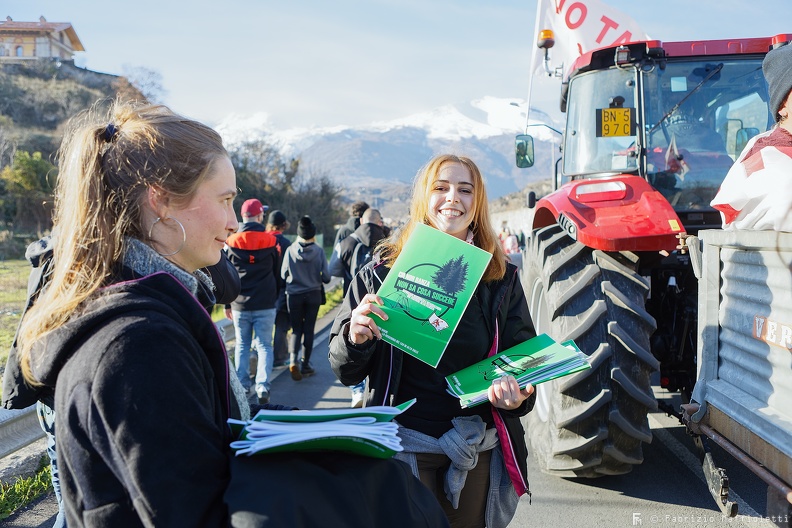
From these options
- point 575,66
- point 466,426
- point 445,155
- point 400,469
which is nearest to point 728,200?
point 445,155

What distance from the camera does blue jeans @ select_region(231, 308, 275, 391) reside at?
6320mm

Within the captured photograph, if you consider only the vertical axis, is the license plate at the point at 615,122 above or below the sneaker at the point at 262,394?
above

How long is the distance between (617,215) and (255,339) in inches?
159

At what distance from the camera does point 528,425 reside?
4.62 meters

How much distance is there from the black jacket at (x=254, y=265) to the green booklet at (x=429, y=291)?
432cm

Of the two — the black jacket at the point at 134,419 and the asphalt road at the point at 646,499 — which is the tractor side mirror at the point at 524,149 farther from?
the black jacket at the point at 134,419

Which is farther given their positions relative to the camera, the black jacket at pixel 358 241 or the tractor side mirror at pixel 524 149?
the black jacket at pixel 358 241

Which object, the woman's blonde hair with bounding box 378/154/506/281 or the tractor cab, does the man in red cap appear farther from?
the woman's blonde hair with bounding box 378/154/506/281

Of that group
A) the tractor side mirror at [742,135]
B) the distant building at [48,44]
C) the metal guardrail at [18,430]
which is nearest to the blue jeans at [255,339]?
the metal guardrail at [18,430]

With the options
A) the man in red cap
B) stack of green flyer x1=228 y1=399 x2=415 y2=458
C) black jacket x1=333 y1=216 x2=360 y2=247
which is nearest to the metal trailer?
stack of green flyer x1=228 y1=399 x2=415 y2=458

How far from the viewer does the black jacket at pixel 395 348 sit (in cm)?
233

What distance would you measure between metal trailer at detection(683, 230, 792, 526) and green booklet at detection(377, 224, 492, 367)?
3.03 ft

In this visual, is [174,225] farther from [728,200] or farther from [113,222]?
[728,200]

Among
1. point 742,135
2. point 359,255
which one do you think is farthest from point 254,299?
point 742,135
